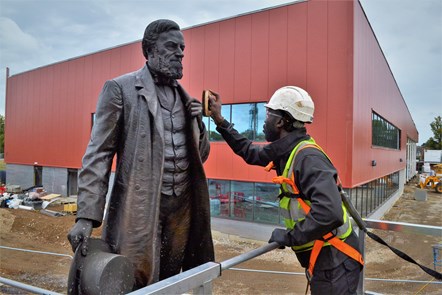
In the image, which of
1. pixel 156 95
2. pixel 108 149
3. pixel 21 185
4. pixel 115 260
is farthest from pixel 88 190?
pixel 21 185

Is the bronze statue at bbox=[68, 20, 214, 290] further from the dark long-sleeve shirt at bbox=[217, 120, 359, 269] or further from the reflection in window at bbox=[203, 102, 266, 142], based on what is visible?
the reflection in window at bbox=[203, 102, 266, 142]

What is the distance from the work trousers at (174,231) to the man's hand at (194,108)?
0.57m

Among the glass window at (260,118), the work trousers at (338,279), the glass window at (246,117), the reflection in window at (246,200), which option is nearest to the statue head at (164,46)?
the work trousers at (338,279)

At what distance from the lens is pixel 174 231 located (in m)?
2.65

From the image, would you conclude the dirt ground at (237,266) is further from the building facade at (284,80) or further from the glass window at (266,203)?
the building facade at (284,80)

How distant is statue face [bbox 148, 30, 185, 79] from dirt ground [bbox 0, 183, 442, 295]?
796cm

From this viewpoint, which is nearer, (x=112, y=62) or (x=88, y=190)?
(x=88, y=190)

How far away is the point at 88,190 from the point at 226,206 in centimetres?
1337

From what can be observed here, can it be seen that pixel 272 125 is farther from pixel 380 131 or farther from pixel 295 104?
pixel 380 131

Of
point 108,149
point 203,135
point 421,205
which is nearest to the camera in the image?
point 108,149

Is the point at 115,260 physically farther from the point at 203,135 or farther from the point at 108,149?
the point at 203,135

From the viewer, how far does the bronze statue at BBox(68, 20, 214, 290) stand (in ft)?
7.47

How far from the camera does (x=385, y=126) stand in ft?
69.4

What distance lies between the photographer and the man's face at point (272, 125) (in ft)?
8.32
